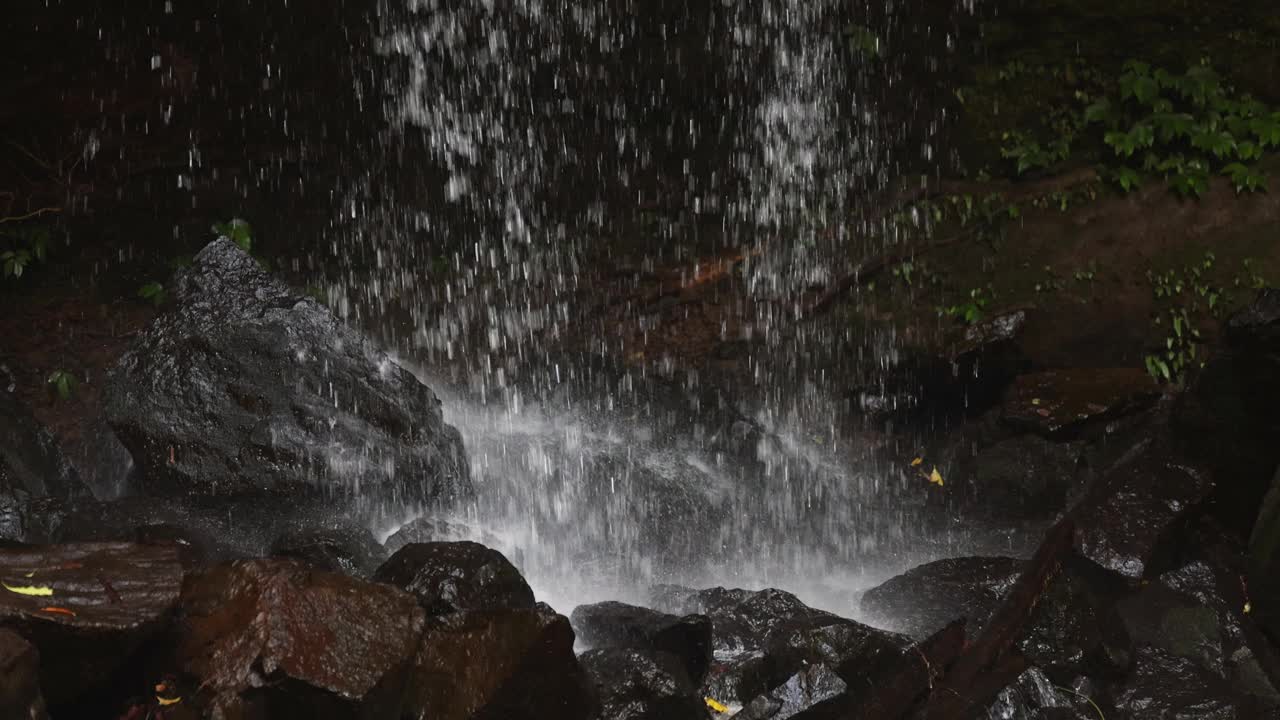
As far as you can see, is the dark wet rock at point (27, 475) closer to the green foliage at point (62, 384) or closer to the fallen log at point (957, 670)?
the green foliage at point (62, 384)

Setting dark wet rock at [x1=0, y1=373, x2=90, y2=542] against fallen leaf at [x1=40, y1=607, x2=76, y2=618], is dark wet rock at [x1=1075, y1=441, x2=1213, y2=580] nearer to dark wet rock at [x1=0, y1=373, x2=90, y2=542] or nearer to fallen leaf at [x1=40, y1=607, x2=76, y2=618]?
fallen leaf at [x1=40, y1=607, x2=76, y2=618]

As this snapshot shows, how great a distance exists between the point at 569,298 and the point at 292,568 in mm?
5626

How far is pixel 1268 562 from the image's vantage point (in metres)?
4.93

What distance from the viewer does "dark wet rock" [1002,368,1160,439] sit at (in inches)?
283

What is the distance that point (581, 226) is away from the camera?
29.1 feet

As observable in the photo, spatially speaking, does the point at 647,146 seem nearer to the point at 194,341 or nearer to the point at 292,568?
the point at 194,341

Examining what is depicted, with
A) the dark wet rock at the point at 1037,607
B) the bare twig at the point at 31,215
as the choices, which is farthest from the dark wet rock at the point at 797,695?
the bare twig at the point at 31,215

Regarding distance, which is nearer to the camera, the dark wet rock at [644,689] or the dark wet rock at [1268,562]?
the dark wet rock at [644,689]

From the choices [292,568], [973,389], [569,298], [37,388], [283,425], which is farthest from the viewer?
[569,298]

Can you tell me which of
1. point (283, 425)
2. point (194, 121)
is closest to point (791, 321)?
point (283, 425)

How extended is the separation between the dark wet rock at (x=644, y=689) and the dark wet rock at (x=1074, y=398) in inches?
179

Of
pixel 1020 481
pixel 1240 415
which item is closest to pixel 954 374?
pixel 1020 481

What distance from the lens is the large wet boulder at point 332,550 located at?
4421mm

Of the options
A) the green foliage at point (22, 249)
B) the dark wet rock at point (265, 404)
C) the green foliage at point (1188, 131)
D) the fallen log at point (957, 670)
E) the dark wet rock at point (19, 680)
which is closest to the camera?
the dark wet rock at point (19, 680)
